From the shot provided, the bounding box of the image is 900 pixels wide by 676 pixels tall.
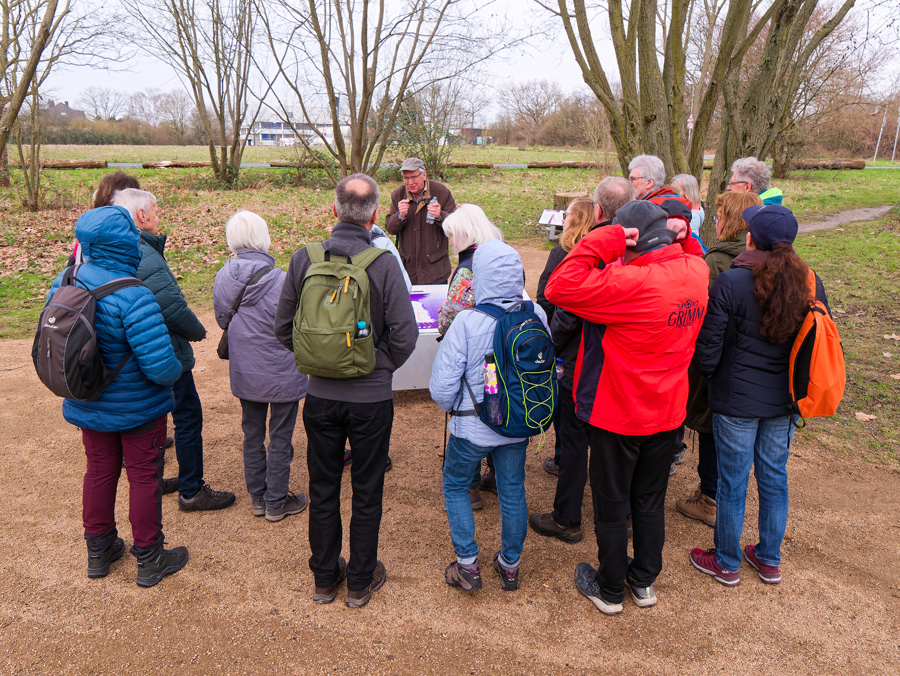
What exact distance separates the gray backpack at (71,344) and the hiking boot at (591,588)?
2.52 metres

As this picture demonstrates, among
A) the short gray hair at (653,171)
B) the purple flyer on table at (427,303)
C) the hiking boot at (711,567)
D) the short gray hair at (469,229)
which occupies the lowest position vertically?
the hiking boot at (711,567)

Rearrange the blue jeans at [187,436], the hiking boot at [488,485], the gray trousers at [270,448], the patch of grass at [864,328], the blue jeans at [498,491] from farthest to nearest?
the patch of grass at [864,328]
the hiking boot at [488,485]
the blue jeans at [187,436]
the gray trousers at [270,448]
the blue jeans at [498,491]

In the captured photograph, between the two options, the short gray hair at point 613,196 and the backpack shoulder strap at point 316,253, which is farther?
the short gray hair at point 613,196

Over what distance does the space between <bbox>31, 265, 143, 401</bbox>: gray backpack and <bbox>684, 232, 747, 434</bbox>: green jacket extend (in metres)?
3.03

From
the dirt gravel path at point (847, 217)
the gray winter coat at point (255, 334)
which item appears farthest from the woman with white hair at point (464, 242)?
the dirt gravel path at point (847, 217)

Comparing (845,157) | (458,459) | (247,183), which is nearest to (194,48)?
(247,183)

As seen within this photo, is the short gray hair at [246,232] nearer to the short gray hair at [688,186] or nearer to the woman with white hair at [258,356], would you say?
the woman with white hair at [258,356]

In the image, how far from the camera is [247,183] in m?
18.8

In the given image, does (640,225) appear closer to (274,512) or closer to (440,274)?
(274,512)

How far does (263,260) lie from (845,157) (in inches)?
1514

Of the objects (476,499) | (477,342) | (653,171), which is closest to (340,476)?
(477,342)

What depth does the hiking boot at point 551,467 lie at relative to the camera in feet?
13.7

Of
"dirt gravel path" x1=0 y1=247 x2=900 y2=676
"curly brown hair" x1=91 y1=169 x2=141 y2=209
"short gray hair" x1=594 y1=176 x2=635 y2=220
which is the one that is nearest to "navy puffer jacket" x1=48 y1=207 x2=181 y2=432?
"dirt gravel path" x1=0 y1=247 x2=900 y2=676

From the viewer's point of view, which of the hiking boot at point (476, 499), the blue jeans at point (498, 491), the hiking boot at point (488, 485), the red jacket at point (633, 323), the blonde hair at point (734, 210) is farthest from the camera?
the hiking boot at point (488, 485)
